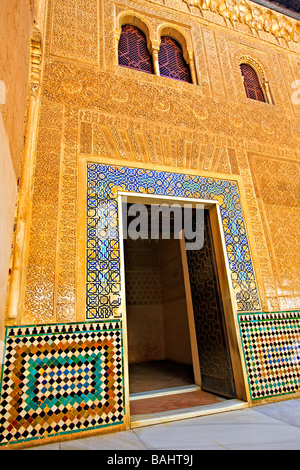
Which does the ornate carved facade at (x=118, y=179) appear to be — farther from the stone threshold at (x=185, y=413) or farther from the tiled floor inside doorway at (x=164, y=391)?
the tiled floor inside doorway at (x=164, y=391)

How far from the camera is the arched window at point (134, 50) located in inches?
126

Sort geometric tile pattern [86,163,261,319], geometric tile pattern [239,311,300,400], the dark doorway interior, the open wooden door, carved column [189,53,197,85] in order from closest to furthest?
geometric tile pattern [86,163,261,319] < geometric tile pattern [239,311,300,400] < the open wooden door < the dark doorway interior < carved column [189,53,197,85]

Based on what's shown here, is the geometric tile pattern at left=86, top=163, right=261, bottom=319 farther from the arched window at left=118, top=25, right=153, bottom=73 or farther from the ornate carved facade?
the arched window at left=118, top=25, right=153, bottom=73

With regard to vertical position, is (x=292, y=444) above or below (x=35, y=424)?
below

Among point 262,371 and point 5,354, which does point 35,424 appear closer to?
point 5,354

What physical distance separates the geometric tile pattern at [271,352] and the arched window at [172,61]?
2.76 m

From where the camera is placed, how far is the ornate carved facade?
6.14ft

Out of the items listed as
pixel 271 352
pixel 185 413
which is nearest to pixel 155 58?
pixel 271 352

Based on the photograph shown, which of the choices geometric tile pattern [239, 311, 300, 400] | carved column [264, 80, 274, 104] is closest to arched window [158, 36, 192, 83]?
carved column [264, 80, 274, 104]

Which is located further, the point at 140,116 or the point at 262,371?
the point at 140,116

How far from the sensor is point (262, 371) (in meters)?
2.41
